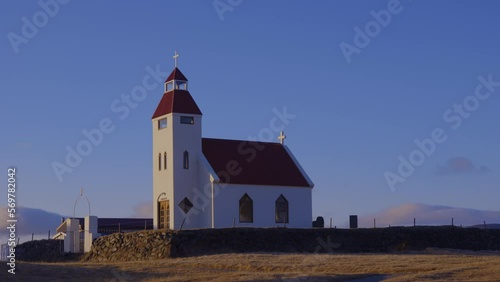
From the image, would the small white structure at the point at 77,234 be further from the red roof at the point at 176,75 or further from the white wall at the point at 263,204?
the red roof at the point at 176,75

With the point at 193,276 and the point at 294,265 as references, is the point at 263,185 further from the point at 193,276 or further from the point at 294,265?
the point at 193,276

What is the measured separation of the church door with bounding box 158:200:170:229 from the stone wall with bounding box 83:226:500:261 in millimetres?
4829

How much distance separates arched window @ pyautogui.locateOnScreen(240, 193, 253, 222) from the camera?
198ft

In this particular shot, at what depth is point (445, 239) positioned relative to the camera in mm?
60688

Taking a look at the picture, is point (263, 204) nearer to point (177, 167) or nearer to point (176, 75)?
point (177, 167)

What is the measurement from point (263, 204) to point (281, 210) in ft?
5.92

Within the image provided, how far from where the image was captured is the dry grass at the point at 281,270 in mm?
36438

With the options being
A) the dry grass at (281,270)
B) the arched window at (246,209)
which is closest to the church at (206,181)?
the arched window at (246,209)

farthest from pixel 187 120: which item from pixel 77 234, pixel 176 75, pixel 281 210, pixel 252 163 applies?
pixel 77 234

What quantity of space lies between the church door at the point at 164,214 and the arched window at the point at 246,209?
5287mm

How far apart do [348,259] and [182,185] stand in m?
17.5

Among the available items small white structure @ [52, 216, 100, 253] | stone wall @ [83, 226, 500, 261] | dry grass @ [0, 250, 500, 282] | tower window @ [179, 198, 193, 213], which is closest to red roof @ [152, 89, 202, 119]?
tower window @ [179, 198, 193, 213]

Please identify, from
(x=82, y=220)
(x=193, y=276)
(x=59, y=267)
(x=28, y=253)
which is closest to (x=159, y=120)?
(x=82, y=220)

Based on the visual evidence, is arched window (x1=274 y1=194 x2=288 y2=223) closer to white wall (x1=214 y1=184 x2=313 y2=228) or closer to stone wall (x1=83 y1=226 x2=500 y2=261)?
white wall (x1=214 y1=184 x2=313 y2=228)
